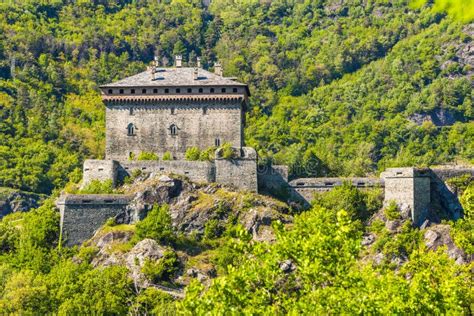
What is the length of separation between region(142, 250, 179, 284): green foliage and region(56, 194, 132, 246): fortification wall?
25.3 ft

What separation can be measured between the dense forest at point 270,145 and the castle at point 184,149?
1.68 metres

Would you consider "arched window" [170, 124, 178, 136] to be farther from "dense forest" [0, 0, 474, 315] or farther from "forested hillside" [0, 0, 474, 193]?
"forested hillside" [0, 0, 474, 193]

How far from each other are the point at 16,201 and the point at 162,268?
51.7 metres

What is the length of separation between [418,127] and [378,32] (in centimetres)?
4135

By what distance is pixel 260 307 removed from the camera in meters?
40.1

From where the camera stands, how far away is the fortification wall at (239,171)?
8488 centimetres

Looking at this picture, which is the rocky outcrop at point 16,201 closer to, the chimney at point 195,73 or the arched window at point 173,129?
the arched window at point 173,129

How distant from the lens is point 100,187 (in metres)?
85.8

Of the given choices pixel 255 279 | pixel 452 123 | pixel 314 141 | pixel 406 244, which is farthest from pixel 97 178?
pixel 452 123

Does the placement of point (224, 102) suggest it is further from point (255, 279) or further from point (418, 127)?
point (418, 127)

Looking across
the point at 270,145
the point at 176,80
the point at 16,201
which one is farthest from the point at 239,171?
the point at 270,145

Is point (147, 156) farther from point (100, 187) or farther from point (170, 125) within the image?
point (100, 187)

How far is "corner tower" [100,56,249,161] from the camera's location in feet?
295

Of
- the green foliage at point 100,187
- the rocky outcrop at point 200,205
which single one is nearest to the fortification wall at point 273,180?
the rocky outcrop at point 200,205
